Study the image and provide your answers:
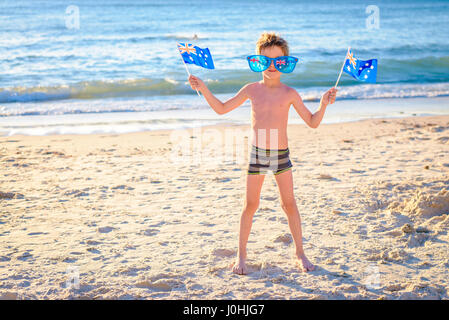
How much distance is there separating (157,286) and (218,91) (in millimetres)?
11357

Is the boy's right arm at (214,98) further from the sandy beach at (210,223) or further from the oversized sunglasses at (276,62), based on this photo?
the sandy beach at (210,223)

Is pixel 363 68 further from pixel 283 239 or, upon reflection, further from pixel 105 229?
pixel 105 229

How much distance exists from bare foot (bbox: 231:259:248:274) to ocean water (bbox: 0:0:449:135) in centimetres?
556

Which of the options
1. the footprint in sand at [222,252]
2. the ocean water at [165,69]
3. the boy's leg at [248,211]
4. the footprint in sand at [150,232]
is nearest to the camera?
the boy's leg at [248,211]

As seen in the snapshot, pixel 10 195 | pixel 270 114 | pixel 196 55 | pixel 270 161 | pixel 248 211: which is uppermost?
pixel 196 55

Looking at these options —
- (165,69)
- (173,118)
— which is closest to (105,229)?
(173,118)

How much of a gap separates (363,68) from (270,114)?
0.69m

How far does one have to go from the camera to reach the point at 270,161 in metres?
3.28

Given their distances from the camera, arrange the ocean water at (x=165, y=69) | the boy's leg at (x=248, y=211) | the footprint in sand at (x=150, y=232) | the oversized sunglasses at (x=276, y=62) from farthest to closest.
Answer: the ocean water at (x=165, y=69)
the footprint in sand at (x=150, y=232)
the boy's leg at (x=248, y=211)
the oversized sunglasses at (x=276, y=62)

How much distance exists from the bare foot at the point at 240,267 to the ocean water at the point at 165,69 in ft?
18.2

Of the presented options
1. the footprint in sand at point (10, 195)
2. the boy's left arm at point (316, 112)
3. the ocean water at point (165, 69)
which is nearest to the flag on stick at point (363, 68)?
the boy's left arm at point (316, 112)

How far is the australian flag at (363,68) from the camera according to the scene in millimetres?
3135
